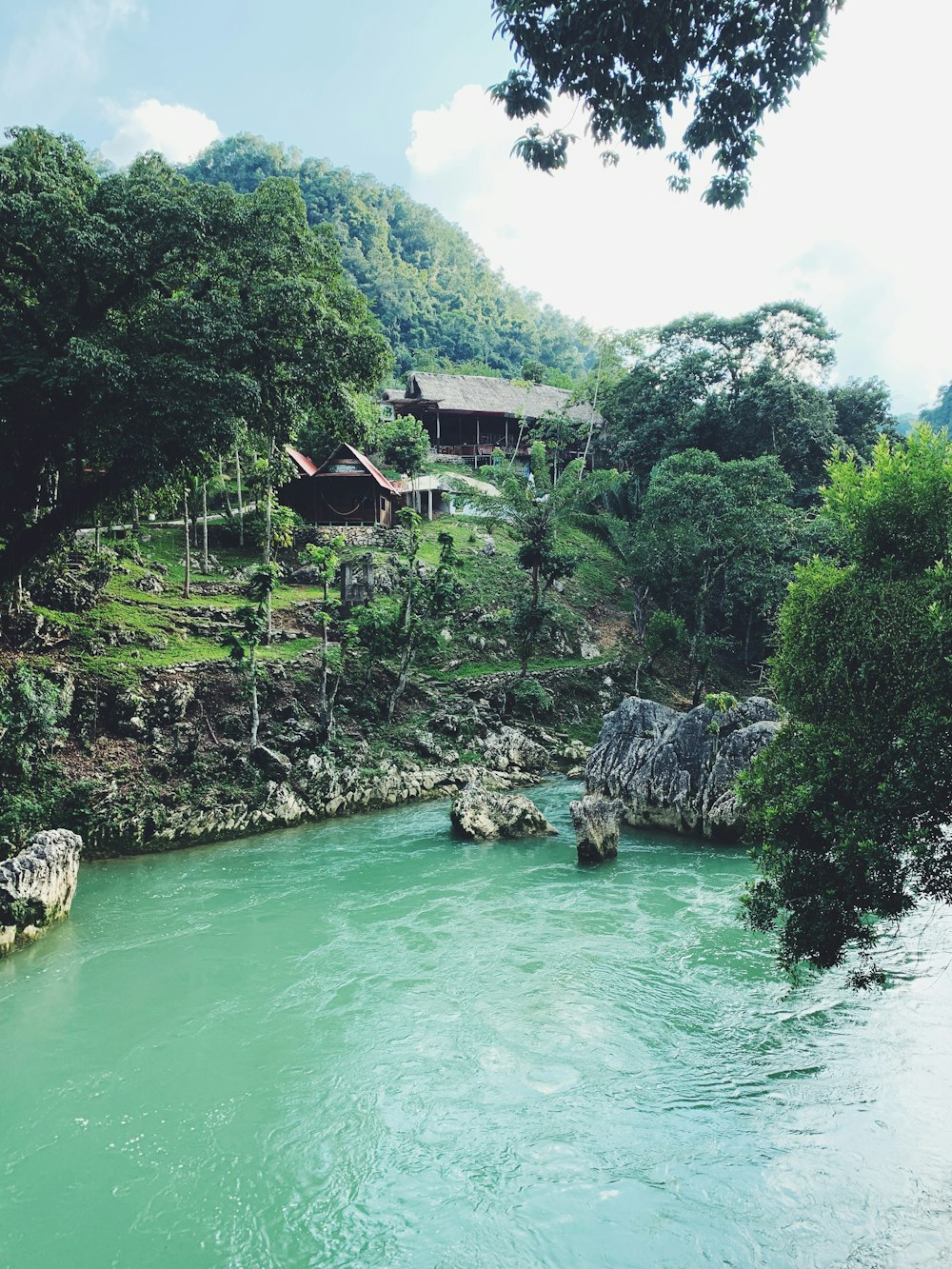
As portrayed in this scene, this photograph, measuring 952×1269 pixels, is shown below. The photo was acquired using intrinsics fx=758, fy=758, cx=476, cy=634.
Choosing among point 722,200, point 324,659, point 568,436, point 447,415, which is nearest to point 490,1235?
point 722,200

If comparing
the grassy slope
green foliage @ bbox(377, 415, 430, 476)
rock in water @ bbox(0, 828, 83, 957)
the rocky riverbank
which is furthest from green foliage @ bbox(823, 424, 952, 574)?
green foliage @ bbox(377, 415, 430, 476)

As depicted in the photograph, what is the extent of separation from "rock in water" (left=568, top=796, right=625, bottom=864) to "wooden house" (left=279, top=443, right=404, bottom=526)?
21891mm

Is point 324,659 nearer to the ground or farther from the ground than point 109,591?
nearer to the ground

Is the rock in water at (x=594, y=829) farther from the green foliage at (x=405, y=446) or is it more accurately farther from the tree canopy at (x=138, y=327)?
the green foliage at (x=405, y=446)

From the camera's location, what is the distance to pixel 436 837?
58.0 feet

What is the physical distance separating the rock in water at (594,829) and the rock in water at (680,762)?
2719mm

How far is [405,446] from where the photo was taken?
38.5 metres

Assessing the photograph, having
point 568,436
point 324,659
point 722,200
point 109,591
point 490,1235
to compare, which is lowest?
point 490,1235

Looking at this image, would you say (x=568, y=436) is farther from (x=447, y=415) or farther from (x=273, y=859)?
(x=273, y=859)

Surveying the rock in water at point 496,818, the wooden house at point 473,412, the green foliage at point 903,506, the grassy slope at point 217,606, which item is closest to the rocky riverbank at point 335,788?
the rock in water at point 496,818

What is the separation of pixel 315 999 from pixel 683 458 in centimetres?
2634

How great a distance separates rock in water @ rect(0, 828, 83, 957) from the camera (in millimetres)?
11945

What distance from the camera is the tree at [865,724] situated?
6.73 metres

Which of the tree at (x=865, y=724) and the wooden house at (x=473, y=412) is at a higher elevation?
the wooden house at (x=473, y=412)
